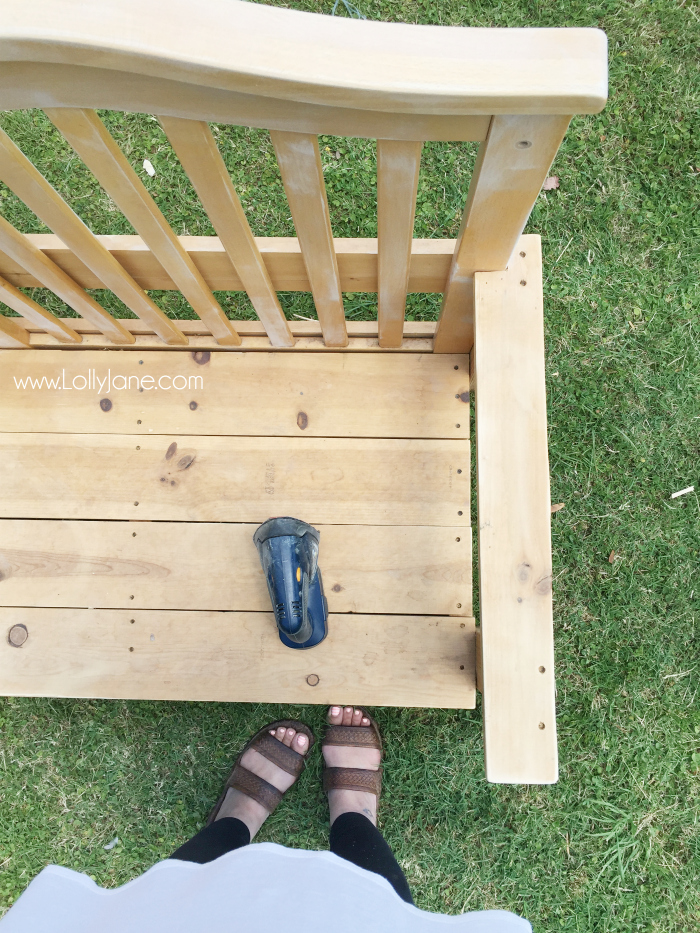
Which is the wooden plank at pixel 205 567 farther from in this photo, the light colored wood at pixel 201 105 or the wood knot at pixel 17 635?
the light colored wood at pixel 201 105

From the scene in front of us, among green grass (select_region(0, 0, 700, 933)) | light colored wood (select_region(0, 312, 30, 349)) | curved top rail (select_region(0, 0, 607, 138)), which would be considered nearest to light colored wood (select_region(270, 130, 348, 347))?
curved top rail (select_region(0, 0, 607, 138))

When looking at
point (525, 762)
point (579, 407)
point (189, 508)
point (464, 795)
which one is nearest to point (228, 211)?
point (189, 508)

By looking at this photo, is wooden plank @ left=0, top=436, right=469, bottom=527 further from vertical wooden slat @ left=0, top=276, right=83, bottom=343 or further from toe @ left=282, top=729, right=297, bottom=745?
toe @ left=282, top=729, right=297, bottom=745

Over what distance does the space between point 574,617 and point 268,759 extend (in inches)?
42.9

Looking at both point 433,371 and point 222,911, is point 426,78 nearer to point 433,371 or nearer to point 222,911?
point 433,371

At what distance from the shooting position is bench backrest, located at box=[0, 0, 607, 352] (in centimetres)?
62

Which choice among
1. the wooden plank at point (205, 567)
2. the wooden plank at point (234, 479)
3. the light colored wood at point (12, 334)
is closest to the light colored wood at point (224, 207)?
the wooden plank at point (234, 479)

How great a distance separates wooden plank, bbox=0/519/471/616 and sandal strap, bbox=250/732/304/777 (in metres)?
0.61

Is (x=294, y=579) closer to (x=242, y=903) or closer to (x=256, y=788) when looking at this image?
(x=242, y=903)

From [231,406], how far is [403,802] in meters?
1.38

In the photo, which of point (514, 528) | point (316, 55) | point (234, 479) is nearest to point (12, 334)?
point (234, 479)

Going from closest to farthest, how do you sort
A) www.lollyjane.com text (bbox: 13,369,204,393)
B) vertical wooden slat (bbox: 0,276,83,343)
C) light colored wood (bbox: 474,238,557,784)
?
light colored wood (bbox: 474,238,557,784), vertical wooden slat (bbox: 0,276,83,343), www.lollyjane.com text (bbox: 13,369,204,393)

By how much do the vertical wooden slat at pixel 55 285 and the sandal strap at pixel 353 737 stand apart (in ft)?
4.44

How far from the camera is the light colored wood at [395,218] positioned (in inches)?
32.8
